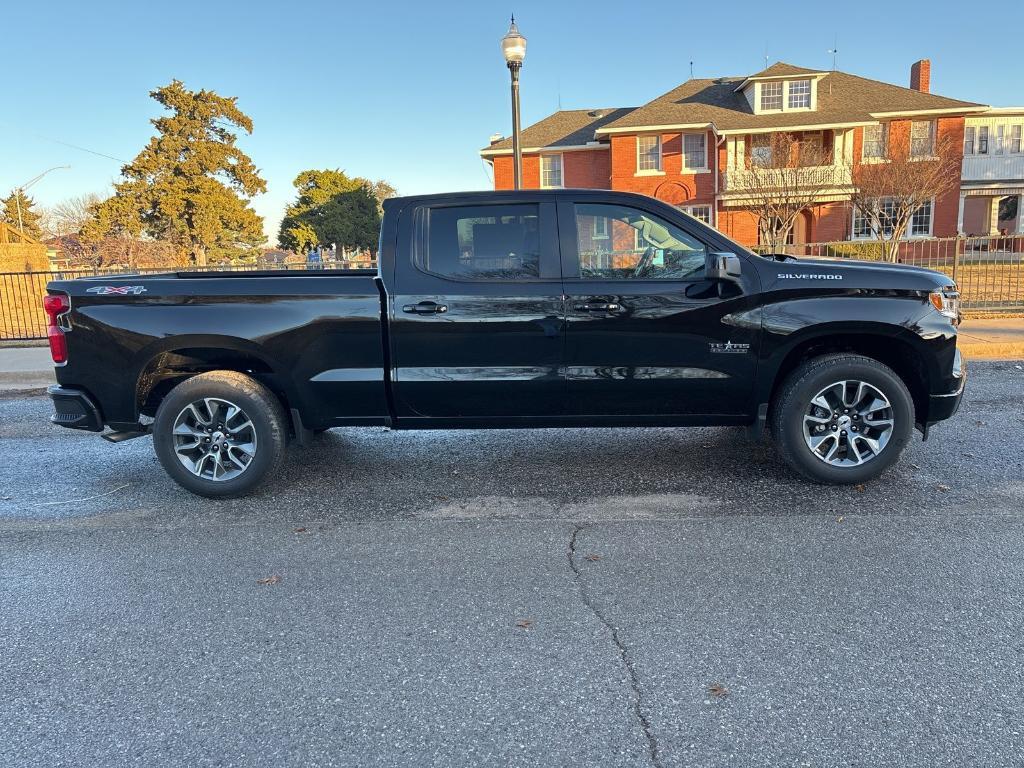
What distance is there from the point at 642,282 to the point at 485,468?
73.2 inches

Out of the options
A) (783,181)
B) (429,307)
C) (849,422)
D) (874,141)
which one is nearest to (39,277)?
(429,307)

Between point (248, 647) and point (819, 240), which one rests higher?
point (819, 240)

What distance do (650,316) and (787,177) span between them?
2158cm

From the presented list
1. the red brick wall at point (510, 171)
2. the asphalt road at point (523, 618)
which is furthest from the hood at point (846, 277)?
the red brick wall at point (510, 171)

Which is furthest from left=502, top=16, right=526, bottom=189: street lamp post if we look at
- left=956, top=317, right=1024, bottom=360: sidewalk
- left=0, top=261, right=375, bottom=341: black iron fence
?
left=956, top=317, right=1024, bottom=360: sidewalk

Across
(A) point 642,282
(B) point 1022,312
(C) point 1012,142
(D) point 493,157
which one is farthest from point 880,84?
(A) point 642,282

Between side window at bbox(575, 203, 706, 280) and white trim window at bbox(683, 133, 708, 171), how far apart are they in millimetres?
28085

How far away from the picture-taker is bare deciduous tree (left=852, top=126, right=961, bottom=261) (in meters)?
22.7

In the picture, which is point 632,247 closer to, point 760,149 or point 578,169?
point 760,149

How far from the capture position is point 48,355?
11008 mm

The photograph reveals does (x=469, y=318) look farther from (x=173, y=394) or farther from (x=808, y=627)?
(x=808, y=627)

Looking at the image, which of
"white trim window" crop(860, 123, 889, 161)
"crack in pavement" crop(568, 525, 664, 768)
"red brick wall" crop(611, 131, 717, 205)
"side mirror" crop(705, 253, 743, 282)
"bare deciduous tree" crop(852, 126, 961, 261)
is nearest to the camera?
"crack in pavement" crop(568, 525, 664, 768)

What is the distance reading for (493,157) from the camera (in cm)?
3331

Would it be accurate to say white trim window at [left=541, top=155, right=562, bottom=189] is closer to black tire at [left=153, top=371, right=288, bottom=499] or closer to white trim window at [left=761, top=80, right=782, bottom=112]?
white trim window at [left=761, top=80, right=782, bottom=112]
